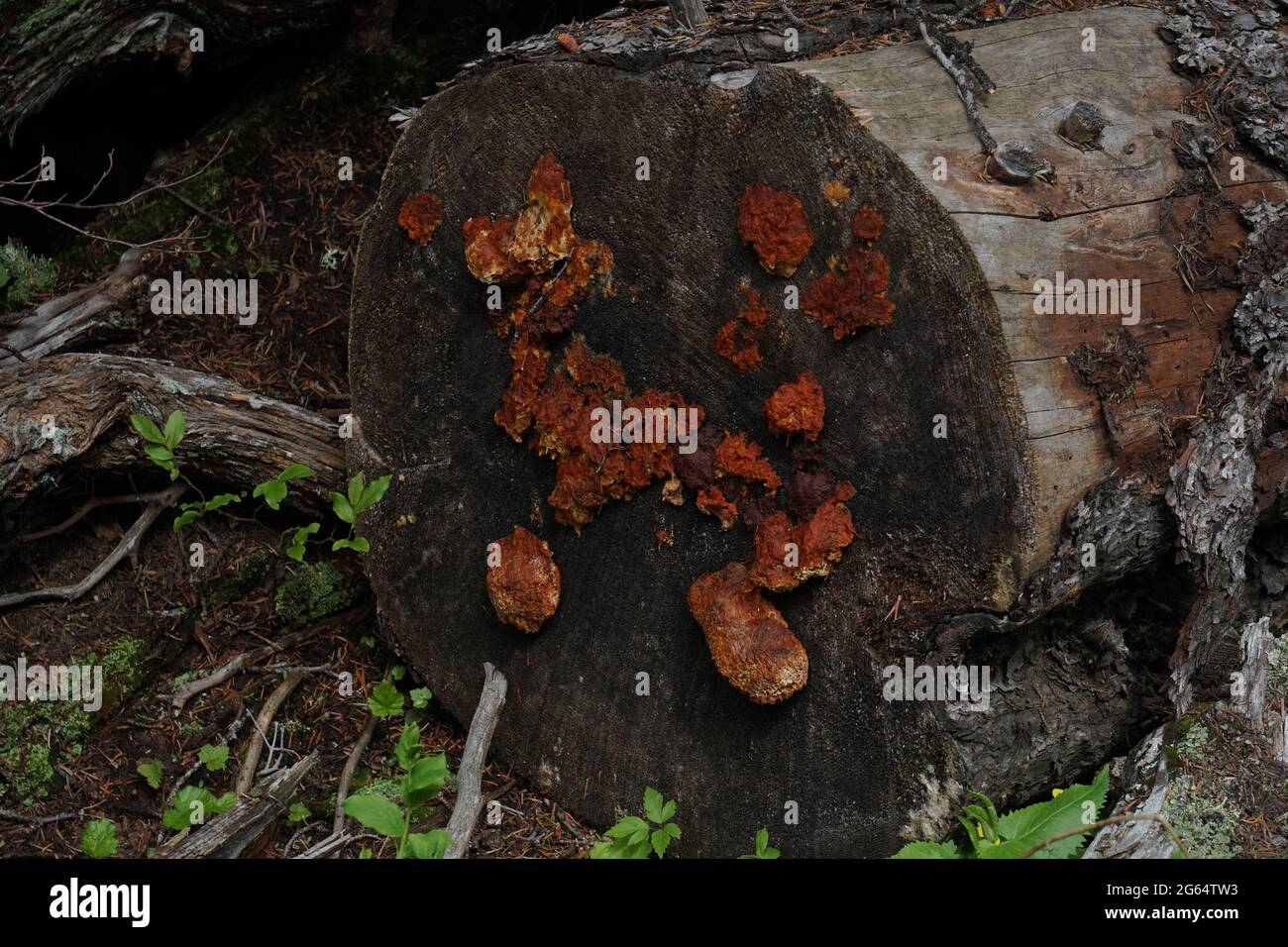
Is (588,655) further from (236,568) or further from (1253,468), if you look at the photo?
(1253,468)

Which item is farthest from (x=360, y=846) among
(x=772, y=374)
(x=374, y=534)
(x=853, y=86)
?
(x=853, y=86)

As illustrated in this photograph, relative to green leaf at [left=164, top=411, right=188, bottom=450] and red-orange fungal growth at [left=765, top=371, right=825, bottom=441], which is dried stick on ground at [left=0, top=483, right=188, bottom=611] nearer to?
green leaf at [left=164, top=411, right=188, bottom=450]

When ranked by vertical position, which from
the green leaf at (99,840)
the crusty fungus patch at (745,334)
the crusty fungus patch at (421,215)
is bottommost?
the green leaf at (99,840)

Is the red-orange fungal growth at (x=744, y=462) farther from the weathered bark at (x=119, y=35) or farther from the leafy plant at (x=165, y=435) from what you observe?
the weathered bark at (x=119, y=35)

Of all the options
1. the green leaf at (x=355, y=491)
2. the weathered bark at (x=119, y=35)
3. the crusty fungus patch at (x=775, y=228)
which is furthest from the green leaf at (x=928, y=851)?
the weathered bark at (x=119, y=35)

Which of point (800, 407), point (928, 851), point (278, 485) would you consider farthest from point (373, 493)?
point (928, 851)

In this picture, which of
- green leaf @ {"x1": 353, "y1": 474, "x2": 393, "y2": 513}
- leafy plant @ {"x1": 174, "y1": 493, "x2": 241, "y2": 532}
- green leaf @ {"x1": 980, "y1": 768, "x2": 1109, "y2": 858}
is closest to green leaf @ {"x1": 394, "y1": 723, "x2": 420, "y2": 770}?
green leaf @ {"x1": 353, "y1": 474, "x2": 393, "y2": 513}

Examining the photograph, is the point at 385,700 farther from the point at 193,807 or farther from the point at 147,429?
the point at 147,429
